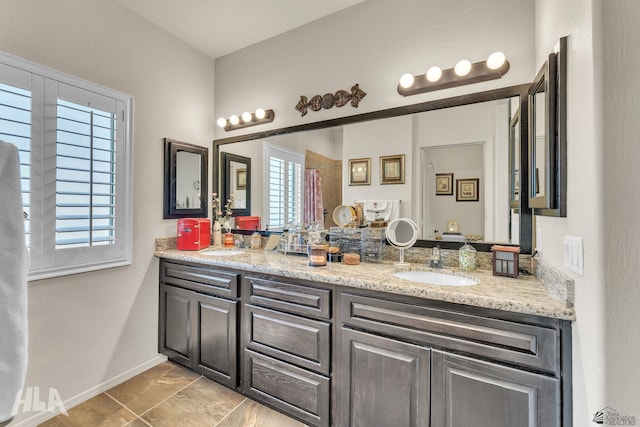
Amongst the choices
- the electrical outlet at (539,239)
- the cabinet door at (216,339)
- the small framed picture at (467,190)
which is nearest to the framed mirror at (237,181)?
the cabinet door at (216,339)

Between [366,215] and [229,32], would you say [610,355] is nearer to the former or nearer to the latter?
[366,215]

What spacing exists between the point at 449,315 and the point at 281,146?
192 cm

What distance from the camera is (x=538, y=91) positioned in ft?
4.63

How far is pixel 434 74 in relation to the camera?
1.81m

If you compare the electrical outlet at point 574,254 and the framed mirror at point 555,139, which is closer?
the electrical outlet at point 574,254

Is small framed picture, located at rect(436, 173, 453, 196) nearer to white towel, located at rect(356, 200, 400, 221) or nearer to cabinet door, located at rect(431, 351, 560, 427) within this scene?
white towel, located at rect(356, 200, 400, 221)

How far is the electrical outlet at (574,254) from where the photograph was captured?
97 centimetres

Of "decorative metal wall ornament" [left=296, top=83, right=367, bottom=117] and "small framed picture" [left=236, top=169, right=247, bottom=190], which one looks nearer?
"decorative metal wall ornament" [left=296, top=83, right=367, bottom=117]

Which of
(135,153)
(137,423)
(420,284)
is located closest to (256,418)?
(137,423)

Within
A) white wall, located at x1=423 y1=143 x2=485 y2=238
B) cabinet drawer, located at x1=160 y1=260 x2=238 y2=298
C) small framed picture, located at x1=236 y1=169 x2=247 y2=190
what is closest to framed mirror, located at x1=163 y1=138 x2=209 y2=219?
small framed picture, located at x1=236 y1=169 x2=247 y2=190

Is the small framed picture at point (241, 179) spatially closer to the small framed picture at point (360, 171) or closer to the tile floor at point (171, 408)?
the small framed picture at point (360, 171)

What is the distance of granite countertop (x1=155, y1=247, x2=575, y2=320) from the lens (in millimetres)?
1121

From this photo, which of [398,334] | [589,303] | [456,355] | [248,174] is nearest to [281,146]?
[248,174]

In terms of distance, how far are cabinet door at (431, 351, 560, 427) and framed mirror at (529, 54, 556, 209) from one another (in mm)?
705
